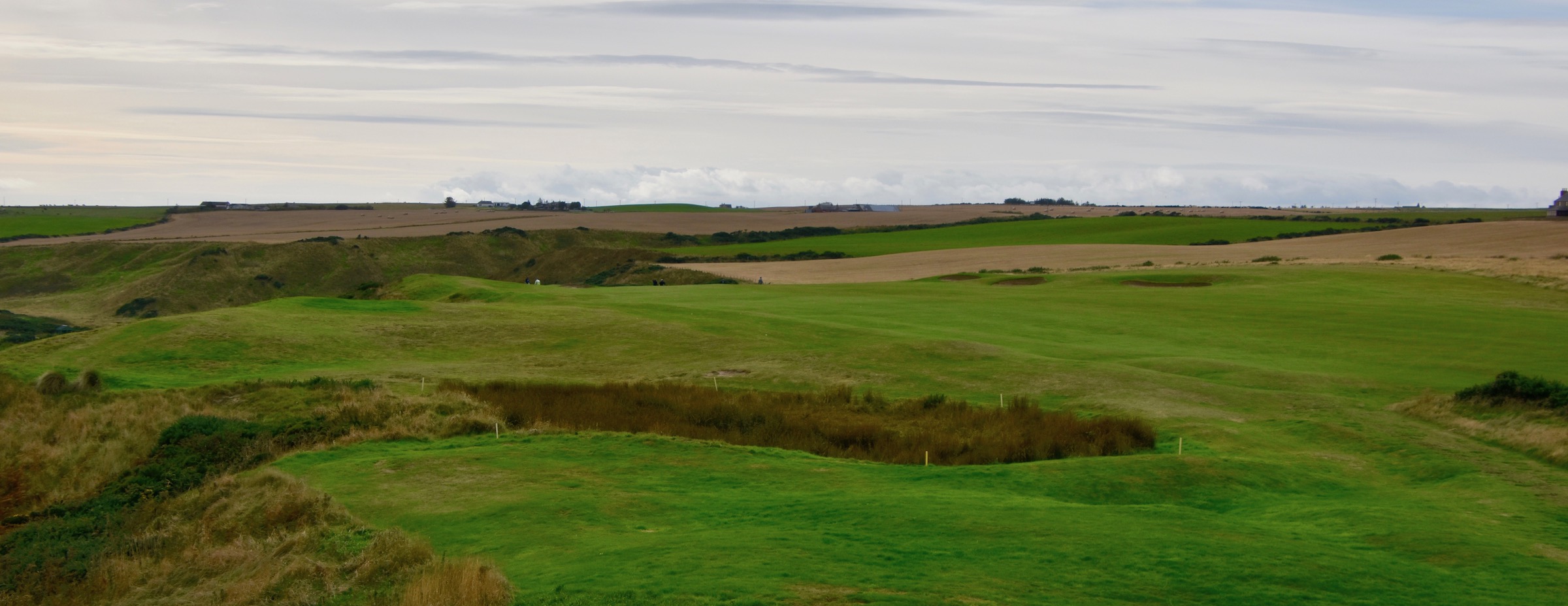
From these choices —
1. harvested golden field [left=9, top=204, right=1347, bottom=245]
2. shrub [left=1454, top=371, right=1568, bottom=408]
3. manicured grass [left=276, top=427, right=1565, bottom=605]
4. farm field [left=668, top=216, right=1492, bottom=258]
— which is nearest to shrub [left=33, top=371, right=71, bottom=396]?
manicured grass [left=276, top=427, right=1565, bottom=605]

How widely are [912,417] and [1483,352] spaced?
2098cm

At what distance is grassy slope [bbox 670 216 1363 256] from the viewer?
123688 millimetres

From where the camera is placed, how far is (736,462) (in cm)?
2011

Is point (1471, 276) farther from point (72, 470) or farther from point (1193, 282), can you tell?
point (72, 470)

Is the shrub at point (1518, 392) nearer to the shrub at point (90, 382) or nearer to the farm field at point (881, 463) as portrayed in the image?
the farm field at point (881, 463)

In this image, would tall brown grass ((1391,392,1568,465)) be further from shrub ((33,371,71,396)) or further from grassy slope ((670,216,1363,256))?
grassy slope ((670,216,1363,256))

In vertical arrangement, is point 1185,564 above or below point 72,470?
above

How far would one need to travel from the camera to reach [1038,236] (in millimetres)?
132750

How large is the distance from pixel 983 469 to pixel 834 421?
24.1 feet

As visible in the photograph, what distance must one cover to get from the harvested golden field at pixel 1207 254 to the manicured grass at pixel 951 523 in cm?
5931

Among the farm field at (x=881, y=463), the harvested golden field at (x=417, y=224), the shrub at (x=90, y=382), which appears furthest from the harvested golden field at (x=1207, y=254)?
the harvested golden field at (x=417, y=224)

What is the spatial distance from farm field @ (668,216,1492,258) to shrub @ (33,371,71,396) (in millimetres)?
89101

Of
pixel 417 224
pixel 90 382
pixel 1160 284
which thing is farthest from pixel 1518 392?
pixel 417 224

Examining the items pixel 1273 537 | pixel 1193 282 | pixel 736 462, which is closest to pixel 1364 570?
pixel 1273 537
